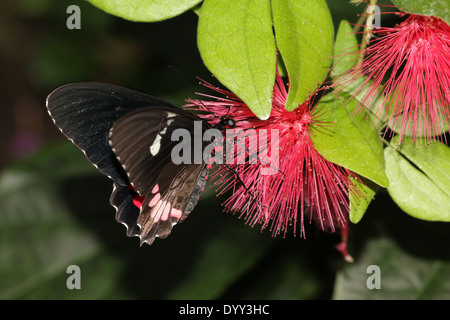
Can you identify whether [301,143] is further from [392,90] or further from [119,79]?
[119,79]

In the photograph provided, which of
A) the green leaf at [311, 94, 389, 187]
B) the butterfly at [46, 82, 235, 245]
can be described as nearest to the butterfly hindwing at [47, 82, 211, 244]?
the butterfly at [46, 82, 235, 245]

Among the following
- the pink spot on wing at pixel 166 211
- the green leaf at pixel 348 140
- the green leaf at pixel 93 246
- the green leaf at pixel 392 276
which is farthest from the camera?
the green leaf at pixel 93 246

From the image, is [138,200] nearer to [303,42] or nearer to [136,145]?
[136,145]

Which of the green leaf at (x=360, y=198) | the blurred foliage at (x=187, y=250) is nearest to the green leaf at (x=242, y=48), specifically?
the green leaf at (x=360, y=198)

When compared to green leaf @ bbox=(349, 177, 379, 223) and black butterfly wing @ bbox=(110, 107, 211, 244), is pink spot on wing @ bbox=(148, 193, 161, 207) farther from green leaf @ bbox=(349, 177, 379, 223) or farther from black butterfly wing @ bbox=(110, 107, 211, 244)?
green leaf @ bbox=(349, 177, 379, 223)

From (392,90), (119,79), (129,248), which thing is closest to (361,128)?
(392,90)

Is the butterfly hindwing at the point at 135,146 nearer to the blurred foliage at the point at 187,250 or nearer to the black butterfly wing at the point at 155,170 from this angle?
the black butterfly wing at the point at 155,170
